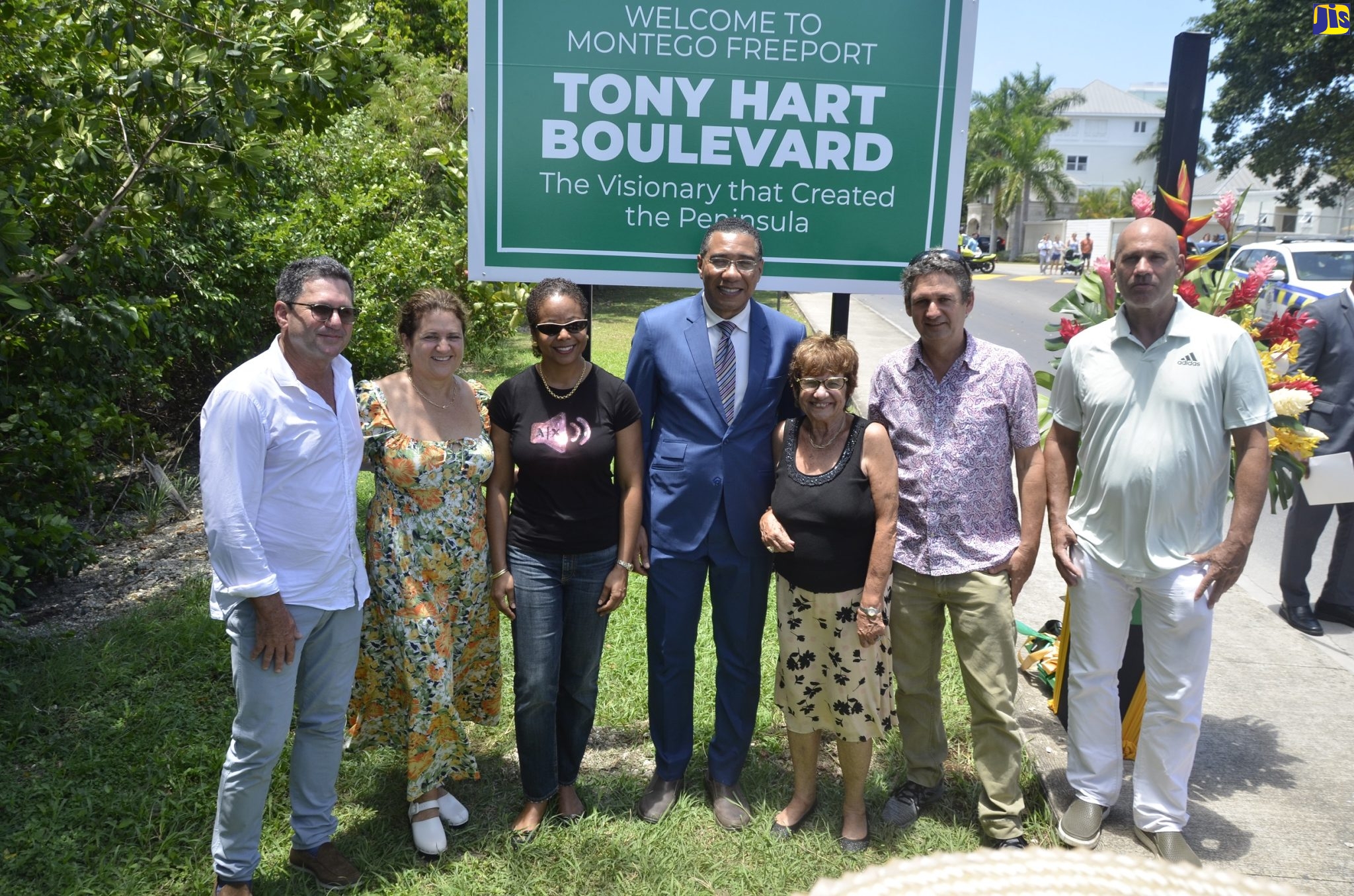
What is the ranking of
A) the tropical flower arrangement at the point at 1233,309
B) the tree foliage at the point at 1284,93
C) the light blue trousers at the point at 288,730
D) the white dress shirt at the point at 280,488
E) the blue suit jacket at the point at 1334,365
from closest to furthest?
the white dress shirt at the point at 280,488, the light blue trousers at the point at 288,730, the tropical flower arrangement at the point at 1233,309, the blue suit jacket at the point at 1334,365, the tree foliage at the point at 1284,93

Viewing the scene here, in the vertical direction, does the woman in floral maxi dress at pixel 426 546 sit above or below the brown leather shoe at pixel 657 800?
above

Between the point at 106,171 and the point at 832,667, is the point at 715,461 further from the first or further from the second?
the point at 106,171

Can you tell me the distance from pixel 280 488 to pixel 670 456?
1.27 metres

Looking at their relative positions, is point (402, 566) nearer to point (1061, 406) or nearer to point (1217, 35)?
point (1061, 406)

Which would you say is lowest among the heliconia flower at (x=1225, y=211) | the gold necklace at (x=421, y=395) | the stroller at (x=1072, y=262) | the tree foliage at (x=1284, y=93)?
the gold necklace at (x=421, y=395)

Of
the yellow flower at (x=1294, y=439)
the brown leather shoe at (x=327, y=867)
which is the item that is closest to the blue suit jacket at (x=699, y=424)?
the brown leather shoe at (x=327, y=867)

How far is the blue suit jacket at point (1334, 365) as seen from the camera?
17.7 feet

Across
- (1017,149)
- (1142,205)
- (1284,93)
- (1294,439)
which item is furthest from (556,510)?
(1017,149)

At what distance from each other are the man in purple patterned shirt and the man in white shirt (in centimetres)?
179

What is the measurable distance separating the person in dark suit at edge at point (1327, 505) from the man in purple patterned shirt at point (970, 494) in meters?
3.03

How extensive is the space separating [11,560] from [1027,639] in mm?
4654

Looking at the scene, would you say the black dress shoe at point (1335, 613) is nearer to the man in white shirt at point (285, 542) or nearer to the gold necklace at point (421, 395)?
the gold necklace at point (421, 395)

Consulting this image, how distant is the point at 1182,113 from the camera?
3.88 m

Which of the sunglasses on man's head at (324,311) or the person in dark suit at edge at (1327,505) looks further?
the person in dark suit at edge at (1327,505)
